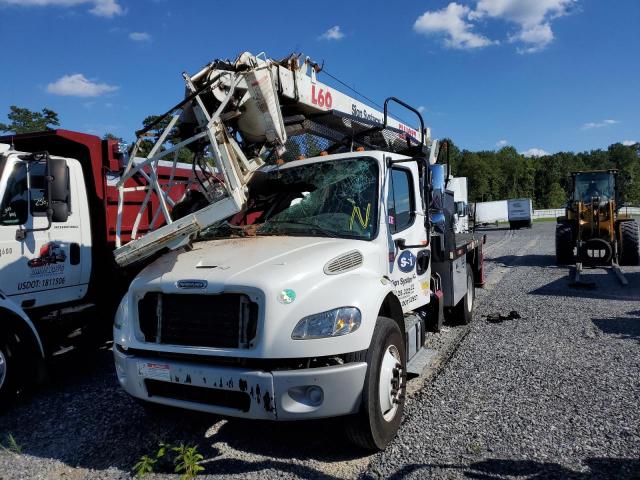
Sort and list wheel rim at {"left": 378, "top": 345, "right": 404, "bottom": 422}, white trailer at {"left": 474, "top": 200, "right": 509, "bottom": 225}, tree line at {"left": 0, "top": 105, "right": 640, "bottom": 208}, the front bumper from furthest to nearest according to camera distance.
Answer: tree line at {"left": 0, "top": 105, "right": 640, "bottom": 208} → white trailer at {"left": 474, "top": 200, "right": 509, "bottom": 225} → wheel rim at {"left": 378, "top": 345, "right": 404, "bottom": 422} → the front bumper

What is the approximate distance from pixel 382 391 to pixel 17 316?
365cm

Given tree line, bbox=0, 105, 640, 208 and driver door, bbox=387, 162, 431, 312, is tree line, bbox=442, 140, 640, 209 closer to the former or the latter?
tree line, bbox=0, 105, 640, 208

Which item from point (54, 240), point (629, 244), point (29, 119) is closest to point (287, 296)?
point (54, 240)

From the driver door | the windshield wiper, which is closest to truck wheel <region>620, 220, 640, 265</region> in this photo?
the driver door

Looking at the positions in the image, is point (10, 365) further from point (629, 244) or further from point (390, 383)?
point (629, 244)

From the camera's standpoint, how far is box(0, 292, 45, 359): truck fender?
4730 millimetres

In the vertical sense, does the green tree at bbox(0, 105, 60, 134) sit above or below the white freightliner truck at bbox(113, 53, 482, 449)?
above

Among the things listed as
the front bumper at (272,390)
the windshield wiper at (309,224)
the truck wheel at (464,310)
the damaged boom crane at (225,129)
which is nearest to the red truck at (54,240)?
the damaged boom crane at (225,129)

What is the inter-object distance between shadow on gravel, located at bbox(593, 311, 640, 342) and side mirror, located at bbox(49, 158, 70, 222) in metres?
6.93

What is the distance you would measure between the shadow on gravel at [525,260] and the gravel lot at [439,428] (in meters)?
9.03

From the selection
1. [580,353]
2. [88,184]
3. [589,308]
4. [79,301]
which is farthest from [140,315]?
[589,308]

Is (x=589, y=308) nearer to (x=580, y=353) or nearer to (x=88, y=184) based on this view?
(x=580, y=353)

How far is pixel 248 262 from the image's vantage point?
11.8 ft

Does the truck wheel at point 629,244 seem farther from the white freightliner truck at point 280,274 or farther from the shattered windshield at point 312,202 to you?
the shattered windshield at point 312,202
